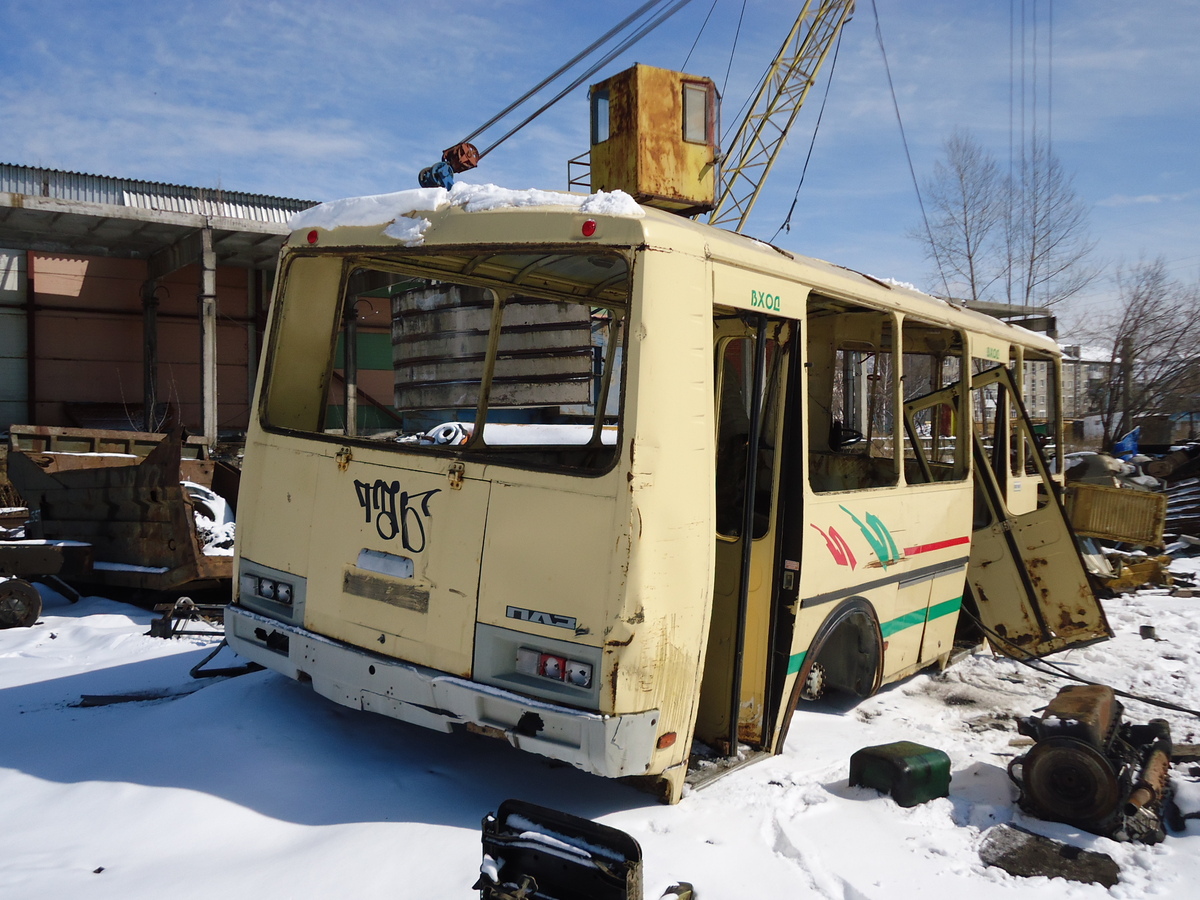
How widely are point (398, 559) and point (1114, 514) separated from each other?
27.4ft

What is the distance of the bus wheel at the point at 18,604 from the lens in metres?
7.04

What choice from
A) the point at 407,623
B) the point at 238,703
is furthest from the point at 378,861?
the point at 238,703

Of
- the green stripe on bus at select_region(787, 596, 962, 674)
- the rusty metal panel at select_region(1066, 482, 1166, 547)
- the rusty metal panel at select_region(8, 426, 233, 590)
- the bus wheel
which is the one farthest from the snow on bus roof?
the rusty metal panel at select_region(1066, 482, 1166, 547)

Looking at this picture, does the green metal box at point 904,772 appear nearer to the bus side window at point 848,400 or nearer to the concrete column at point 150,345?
the bus side window at point 848,400

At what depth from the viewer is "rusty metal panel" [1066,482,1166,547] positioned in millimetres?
9375

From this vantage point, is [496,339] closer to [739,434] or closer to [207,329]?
[739,434]

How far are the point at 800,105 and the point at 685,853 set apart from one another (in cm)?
3301

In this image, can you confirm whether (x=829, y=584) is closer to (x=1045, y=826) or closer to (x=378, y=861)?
(x=1045, y=826)

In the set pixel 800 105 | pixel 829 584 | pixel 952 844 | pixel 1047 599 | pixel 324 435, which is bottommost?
pixel 952 844

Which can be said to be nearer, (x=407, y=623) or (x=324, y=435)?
(x=407, y=623)

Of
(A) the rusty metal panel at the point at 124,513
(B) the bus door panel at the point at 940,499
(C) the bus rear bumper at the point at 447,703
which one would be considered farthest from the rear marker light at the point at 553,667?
(A) the rusty metal panel at the point at 124,513

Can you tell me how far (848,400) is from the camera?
701 cm

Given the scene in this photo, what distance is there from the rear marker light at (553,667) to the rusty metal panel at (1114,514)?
7.64m

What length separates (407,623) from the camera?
12.9ft
